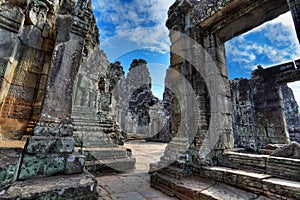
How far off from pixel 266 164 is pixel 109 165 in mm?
3304

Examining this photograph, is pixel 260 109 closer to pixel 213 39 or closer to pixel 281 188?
pixel 213 39

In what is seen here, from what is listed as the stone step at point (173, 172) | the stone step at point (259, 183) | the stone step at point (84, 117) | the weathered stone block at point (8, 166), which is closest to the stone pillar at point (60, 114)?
the weathered stone block at point (8, 166)

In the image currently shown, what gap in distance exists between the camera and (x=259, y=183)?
6.31ft

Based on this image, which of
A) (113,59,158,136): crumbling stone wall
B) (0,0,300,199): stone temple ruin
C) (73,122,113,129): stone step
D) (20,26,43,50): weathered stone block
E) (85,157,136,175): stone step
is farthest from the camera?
(113,59,158,136): crumbling stone wall

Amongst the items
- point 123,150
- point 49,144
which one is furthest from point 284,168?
point 123,150

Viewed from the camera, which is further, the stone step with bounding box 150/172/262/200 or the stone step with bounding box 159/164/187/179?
the stone step with bounding box 159/164/187/179

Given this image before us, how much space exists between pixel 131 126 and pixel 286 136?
63.7 feet

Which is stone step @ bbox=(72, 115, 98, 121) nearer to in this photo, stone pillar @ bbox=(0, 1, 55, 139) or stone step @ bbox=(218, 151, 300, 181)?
stone pillar @ bbox=(0, 1, 55, 139)

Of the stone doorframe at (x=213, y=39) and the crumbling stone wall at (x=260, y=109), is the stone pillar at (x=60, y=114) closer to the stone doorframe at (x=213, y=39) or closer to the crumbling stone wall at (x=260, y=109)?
the stone doorframe at (x=213, y=39)

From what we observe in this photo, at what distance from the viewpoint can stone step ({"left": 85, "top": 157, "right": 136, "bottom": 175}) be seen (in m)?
3.64

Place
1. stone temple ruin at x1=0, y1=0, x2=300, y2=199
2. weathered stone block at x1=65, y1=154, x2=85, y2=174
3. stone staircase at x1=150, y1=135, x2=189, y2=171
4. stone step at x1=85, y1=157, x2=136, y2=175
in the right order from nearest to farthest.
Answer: stone temple ruin at x1=0, y1=0, x2=300, y2=199 < weathered stone block at x1=65, y1=154, x2=85, y2=174 < stone staircase at x1=150, y1=135, x2=189, y2=171 < stone step at x1=85, y1=157, x2=136, y2=175

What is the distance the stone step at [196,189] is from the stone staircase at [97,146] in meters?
1.52

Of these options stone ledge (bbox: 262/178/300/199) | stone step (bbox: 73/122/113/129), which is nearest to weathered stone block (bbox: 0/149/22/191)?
stone ledge (bbox: 262/178/300/199)

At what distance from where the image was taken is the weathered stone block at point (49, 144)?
163 centimetres
